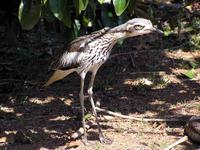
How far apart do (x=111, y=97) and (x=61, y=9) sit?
1.97 metres

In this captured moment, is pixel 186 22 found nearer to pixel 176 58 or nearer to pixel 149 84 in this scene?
pixel 176 58

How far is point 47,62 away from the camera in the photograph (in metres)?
7.66

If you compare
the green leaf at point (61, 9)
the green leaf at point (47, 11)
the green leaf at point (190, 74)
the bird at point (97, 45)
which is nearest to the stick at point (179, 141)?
the bird at point (97, 45)

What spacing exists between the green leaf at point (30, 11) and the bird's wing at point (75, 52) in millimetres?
445

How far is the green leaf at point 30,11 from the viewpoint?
4.76 metres

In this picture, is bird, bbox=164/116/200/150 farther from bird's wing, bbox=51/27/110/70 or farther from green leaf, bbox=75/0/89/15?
green leaf, bbox=75/0/89/15

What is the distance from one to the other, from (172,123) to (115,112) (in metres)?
0.63

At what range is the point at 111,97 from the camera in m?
6.41

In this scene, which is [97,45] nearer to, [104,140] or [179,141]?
[104,140]

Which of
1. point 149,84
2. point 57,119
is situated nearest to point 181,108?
point 149,84

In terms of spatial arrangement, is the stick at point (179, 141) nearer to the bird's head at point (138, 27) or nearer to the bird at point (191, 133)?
the bird at point (191, 133)

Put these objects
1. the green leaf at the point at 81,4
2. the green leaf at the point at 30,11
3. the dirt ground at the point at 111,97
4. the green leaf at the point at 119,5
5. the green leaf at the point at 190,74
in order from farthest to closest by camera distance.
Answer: the green leaf at the point at 190,74 < the dirt ground at the point at 111,97 < the green leaf at the point at 30,11 < the green leaf at the point at 119,5 < the green leaf at the point at 81,4

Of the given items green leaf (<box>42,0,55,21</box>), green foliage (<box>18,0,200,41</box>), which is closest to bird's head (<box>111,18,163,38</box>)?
green foliage (<box>18,0,200,41</box>)

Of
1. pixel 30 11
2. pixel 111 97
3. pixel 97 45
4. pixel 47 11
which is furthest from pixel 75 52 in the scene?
pixel 111 97
